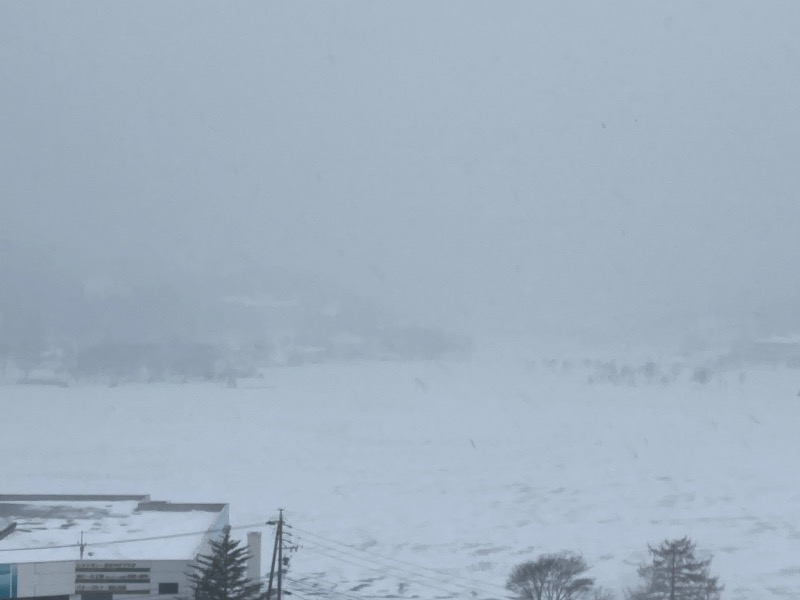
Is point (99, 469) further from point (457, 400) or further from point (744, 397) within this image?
point (744, 397)

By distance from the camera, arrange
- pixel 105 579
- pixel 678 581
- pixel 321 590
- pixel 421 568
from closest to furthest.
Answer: pixel 105 579
pixel 678 581
pixel 321 590
pixel 421 568

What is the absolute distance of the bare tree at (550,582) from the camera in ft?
21.8

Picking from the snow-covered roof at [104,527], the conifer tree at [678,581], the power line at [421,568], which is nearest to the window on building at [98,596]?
the snow-covered roof at [104,527]

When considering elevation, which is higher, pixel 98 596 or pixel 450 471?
pixel 450 471

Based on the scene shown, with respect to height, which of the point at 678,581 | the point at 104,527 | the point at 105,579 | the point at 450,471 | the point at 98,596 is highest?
the point at 450,471

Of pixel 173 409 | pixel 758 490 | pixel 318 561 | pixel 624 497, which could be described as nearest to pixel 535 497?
pixel 624 497

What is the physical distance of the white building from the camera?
600 centimetres

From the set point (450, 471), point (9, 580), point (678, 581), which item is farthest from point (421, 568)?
point (450, 471)

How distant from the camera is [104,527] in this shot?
23.5 ft

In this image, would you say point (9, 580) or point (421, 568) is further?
point (421, 568)

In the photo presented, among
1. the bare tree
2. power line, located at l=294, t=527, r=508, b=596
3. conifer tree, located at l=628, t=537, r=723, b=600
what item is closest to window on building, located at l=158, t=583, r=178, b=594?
power line, located at l=294, t=527, r=508, b=596

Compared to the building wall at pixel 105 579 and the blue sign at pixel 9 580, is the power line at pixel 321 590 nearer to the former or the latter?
the building wall at pixel 105 579

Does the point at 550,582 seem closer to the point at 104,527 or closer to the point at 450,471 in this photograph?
the point at 104,527

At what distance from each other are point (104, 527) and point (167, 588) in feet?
4.22
